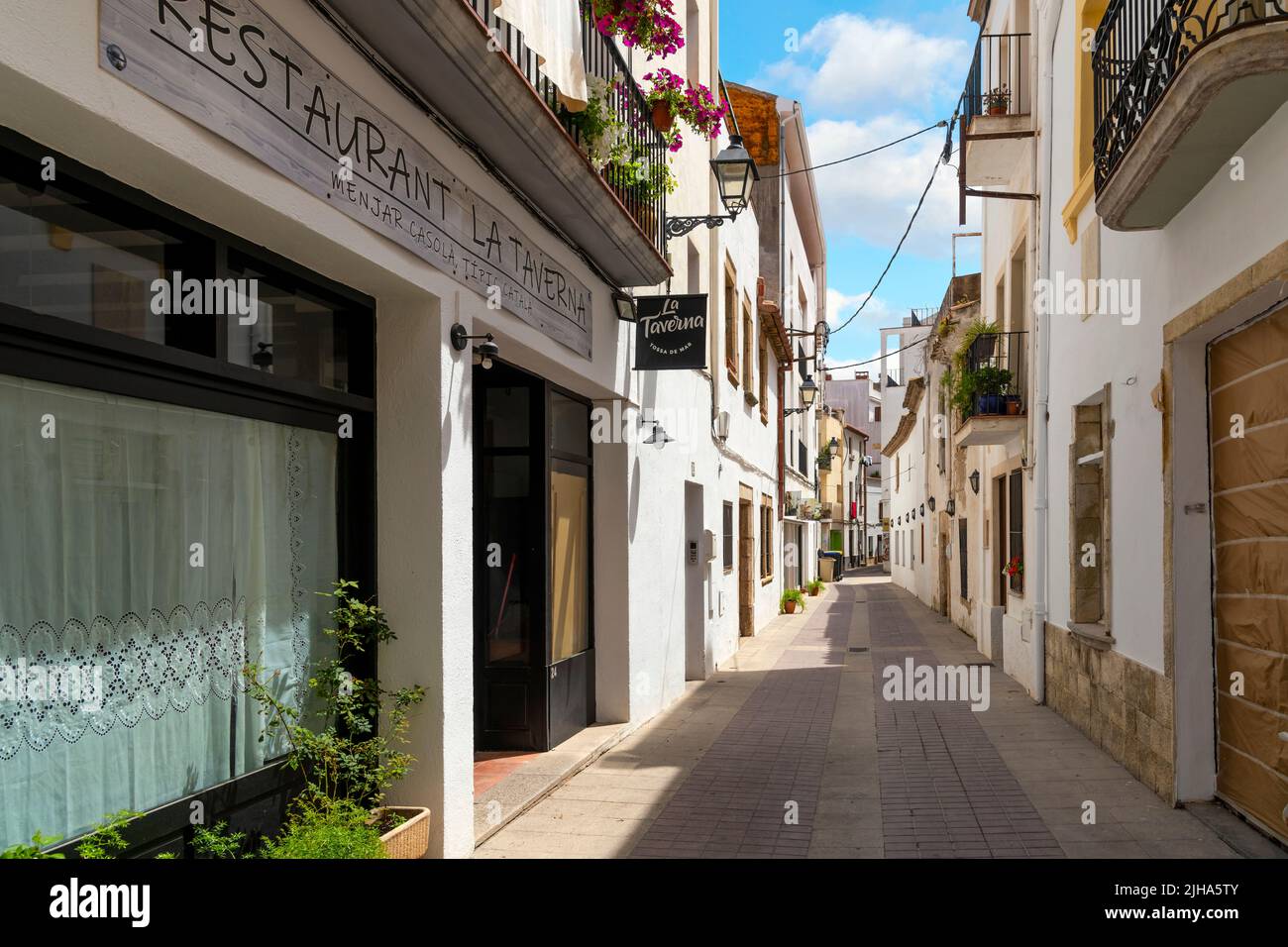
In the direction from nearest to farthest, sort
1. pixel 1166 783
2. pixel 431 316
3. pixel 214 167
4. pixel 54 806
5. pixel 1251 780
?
1. pixel 54 806
2. pixel 214 167
3. pixel 431 316
4. pixel 1251 780
5. pixel 1166 783

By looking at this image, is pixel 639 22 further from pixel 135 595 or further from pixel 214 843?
pixel 214 843

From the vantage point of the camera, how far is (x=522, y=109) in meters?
5.61

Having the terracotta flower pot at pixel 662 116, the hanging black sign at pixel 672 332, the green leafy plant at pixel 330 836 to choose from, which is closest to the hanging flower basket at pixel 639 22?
the terracotta flower pot at pixel 662 116

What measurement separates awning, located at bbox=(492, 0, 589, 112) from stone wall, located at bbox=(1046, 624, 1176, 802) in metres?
5.10

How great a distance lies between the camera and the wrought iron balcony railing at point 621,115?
21.5 feet

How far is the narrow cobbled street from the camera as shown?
5.96m

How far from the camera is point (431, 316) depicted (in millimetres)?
5496

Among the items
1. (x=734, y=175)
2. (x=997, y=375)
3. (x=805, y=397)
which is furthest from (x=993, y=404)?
(x=805, y=397)

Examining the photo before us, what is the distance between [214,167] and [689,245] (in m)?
9.49

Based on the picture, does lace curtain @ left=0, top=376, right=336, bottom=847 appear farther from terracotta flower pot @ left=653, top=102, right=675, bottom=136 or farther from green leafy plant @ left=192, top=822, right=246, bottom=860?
terracotta flower pot @ left=653, top=102, right=675, bottom=136

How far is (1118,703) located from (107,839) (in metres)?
6.82

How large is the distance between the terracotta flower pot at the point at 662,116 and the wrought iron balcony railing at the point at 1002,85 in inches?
178
